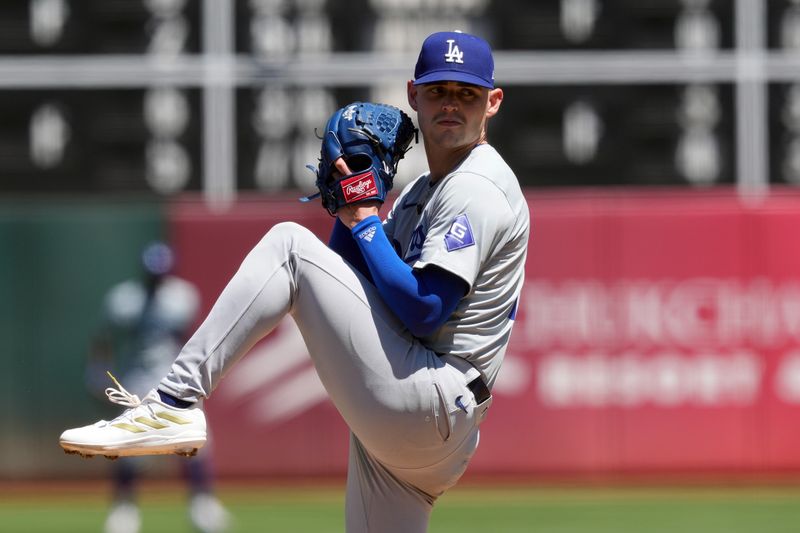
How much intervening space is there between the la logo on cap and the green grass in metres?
4.68

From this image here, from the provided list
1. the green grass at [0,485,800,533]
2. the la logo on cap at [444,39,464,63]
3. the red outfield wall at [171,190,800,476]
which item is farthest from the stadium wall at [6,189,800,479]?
the la logo on cap at [444,39,464,63]

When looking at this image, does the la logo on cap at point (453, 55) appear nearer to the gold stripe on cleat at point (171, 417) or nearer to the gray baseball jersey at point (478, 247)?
the gray baseball jersey at point (478, 247)

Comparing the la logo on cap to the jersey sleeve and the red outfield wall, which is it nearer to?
the jersey sleeve

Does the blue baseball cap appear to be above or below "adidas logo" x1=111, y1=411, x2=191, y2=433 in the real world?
above

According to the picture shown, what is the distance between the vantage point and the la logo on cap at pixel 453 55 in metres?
3.60

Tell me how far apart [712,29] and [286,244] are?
27.8 feet

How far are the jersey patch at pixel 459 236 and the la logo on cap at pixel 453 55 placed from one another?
1.43 feet

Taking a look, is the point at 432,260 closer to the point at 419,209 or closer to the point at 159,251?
the point at 419,209

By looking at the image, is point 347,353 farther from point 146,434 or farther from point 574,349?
point 574,349

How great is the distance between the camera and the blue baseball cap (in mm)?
3588

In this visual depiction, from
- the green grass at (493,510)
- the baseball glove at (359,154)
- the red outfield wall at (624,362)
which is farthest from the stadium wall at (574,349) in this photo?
the baseball glove at (359,154)

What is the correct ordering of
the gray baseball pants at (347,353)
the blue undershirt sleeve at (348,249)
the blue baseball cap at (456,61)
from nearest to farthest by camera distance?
the gray baseball pants at (347,353)
the blue baseball cap at (456,61)
the blue undershirt sleeve at (348,249)

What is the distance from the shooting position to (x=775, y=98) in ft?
37.4

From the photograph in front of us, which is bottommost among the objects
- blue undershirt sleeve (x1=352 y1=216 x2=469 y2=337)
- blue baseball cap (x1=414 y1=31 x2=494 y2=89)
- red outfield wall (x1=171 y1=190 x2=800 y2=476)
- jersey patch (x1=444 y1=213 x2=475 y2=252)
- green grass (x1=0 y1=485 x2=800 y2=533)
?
green grass (x1=0 y1=485 x2=800 y2=533)
